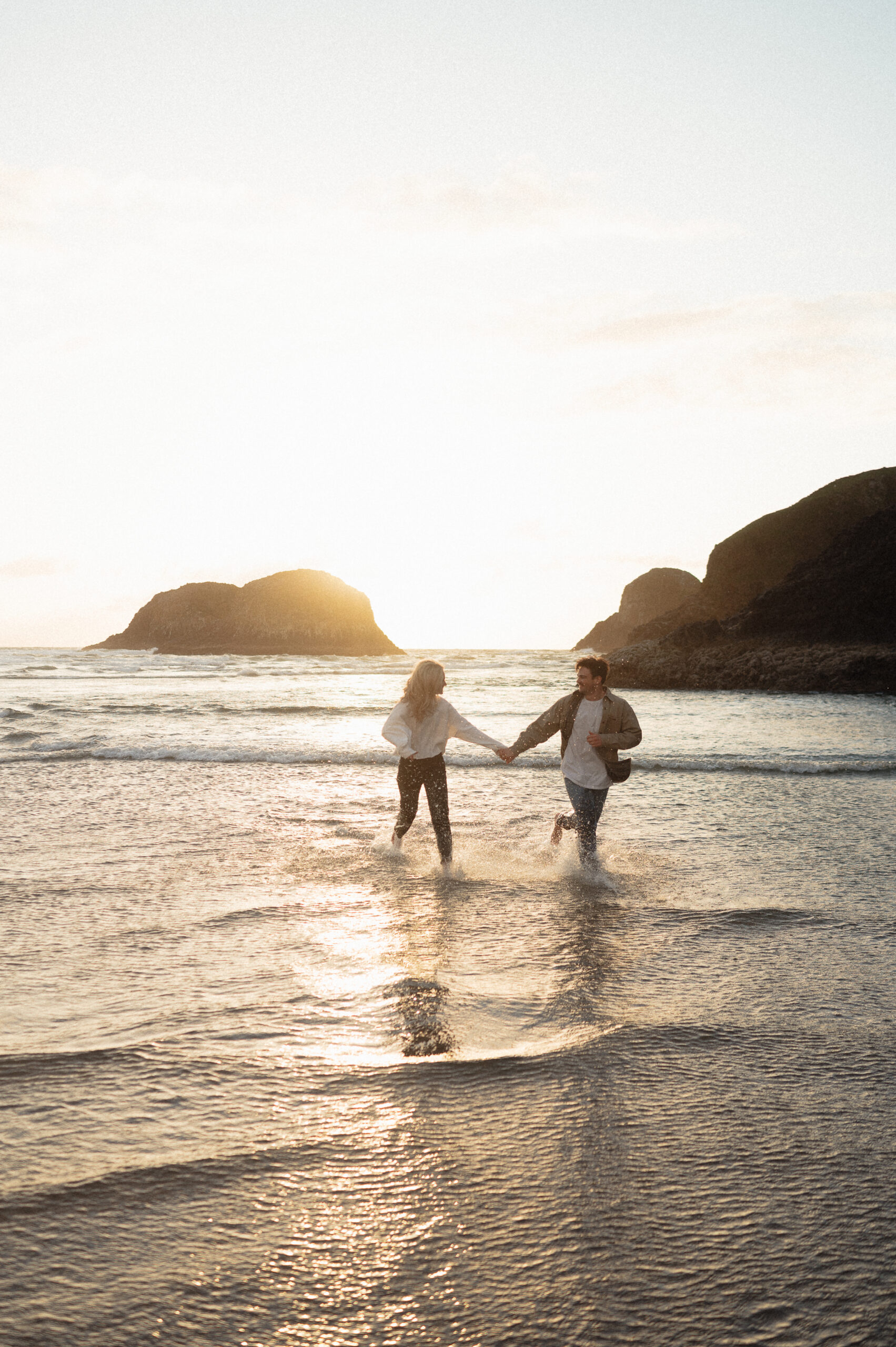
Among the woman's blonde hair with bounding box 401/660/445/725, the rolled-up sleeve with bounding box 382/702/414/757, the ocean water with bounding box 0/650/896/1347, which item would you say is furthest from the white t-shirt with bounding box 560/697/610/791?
the rolled-up sleeve with bounding box 382/702/414/757

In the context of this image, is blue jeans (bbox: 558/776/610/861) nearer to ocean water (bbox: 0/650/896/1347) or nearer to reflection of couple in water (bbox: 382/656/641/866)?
reflection of couple in water (bbox: 382/656/641/866)

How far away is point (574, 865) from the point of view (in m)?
6.96

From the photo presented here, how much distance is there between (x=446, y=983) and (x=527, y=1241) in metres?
2.02

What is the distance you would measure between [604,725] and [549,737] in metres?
0.51

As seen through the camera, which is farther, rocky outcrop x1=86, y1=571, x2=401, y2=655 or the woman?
rocky outcrop x1=86, y1=571, x2=401, y2=655

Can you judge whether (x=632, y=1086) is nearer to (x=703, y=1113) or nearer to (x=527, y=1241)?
(x=703, y=1113)

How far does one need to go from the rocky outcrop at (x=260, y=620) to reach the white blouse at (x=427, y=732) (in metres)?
105

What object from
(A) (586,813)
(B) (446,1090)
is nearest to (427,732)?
(A) (586,813)

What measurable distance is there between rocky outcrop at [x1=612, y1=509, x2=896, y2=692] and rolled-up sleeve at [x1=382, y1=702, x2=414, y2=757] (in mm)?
24280

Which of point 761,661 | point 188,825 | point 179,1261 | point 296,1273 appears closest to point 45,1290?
point 179,1261

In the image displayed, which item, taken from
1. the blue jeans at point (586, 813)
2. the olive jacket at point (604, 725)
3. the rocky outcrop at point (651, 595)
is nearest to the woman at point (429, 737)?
the olive jacket at point (604, 725)

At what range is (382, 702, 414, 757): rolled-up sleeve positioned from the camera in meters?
7.14

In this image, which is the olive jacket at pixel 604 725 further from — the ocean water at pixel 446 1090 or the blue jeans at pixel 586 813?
the ocean water at pixel 446 1090

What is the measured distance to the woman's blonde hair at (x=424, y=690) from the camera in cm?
710
